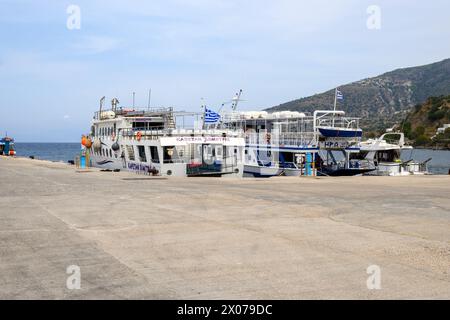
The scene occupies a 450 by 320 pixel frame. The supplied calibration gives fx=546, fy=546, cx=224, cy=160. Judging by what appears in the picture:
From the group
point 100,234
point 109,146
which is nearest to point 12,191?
point 100,234

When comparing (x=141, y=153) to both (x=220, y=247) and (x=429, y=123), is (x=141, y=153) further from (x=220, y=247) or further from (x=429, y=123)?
(x=429, y=123)

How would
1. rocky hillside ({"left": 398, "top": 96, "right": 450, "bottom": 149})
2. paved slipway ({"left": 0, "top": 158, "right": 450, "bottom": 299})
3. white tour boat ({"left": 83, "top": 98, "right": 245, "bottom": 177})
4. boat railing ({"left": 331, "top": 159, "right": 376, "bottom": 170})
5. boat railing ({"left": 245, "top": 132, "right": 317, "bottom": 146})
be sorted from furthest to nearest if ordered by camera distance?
rocky hillside ({"left": 398, "top": 96, "right": 450, "bottom": 149}) → boat railing ({"left": 331, "top": 159, "right": 376, "bottom": 170}) → boat railing ({"left": 245, "top": 132, "right": 317, "bottom": 146}) → white tour boat ({"left": 83, "top": 98, "right": 245, "bottom": 177}) → paved slipway ({"left": 0, "top": 158, "right": 450, "bottom": 299})

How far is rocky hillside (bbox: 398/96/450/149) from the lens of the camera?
165 metres

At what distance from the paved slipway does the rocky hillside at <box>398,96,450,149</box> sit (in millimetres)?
156357

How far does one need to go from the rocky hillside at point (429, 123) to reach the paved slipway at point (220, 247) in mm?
156357

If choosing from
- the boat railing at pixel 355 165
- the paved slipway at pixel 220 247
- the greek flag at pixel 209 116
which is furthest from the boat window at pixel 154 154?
the paved slipway at pixel 220 247

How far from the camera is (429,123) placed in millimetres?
186125

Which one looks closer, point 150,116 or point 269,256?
point 269,256

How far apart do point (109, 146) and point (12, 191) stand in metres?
23.0
